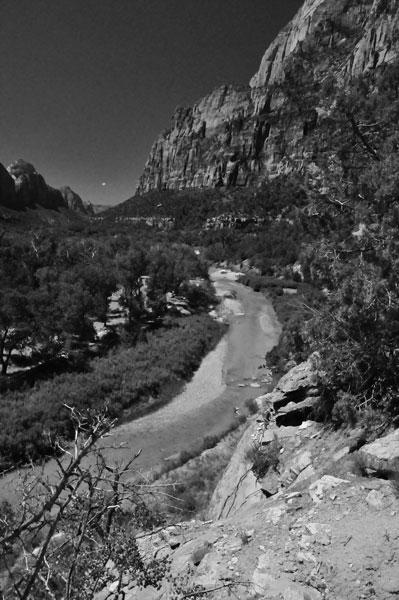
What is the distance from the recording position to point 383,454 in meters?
6.84

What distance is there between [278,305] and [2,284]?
3108 centimetres

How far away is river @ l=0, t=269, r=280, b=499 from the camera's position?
18875 millimetres

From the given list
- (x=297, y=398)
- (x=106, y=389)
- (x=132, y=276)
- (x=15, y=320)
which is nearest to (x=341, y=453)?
(x=297, y=398)

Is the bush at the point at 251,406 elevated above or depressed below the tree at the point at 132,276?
below

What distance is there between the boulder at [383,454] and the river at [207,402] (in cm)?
761

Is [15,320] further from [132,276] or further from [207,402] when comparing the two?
[132,276]

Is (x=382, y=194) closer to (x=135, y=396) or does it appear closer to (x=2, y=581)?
(x=2, y=581)

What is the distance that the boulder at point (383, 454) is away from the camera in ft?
21.5

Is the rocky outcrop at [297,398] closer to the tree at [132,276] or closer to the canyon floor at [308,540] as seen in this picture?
the canyon floor at [308,540]

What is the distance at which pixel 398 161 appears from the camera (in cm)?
753

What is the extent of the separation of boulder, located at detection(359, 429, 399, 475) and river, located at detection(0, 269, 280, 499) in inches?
300

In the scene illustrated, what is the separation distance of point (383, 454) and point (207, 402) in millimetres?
18291

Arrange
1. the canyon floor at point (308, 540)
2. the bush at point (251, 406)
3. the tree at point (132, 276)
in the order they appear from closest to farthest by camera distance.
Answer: the canyon floor at point (308, 540), the bush at point (251, 406), the tree at point (132, 276)

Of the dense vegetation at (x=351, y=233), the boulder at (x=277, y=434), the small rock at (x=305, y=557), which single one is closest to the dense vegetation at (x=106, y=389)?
the boulder at (x=277, y=434)
